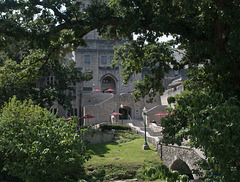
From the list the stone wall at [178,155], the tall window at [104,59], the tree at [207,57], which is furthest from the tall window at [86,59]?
the tree at [207,57]

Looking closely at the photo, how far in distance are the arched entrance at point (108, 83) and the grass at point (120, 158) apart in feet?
98.1

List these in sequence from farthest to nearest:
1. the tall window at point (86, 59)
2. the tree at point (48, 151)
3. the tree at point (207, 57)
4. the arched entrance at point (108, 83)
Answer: the arched entrance at point (108, 83) < the tall window at point (86, 59) < the tree at point (48, 151) < the tree at point (207, 57)

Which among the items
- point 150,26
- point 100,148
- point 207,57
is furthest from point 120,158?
point 150,26

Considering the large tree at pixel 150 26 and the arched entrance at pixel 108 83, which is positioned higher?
the arched entrance at pixel 108 83

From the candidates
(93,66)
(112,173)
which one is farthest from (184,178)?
(93,66)

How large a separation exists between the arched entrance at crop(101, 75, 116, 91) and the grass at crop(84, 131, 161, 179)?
2989cm

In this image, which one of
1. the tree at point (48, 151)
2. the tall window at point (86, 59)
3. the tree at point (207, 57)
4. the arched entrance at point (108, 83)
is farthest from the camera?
the arched entrance at point (108, 83)

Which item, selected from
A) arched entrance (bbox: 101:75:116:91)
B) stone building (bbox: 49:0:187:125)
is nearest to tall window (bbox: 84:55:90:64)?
stone building (bbox: 49:0:187:125)

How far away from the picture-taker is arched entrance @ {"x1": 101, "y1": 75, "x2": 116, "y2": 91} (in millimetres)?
59188

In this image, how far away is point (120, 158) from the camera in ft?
73.9

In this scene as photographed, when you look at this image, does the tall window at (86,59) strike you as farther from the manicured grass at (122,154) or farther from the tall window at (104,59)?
the manicured grass at (122,154)

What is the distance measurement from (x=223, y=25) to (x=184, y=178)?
576cm

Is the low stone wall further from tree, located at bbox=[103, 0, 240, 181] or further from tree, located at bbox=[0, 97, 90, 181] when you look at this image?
tree, located at bbox=[0, 97, 90, 181]

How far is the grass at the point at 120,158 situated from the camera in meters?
19.8
